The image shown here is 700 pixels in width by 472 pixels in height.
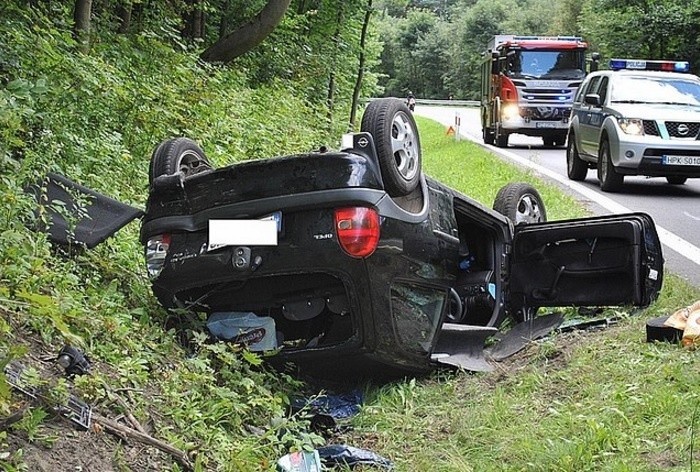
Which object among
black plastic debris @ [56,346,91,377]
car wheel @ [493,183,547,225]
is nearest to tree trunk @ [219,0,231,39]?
car wheel @ [493,183,547,225]

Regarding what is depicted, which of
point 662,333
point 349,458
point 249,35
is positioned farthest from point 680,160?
point 349,458

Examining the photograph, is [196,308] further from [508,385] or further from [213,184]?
[508,385]

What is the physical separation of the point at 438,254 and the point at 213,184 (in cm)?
126

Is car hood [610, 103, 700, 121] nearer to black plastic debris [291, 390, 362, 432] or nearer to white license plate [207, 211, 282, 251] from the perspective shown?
black plastic debris [291, 390, 362, 432]

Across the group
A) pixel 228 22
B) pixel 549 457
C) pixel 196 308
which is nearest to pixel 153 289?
pixel 196 308

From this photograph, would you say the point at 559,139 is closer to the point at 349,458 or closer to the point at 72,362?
the point at 349,458

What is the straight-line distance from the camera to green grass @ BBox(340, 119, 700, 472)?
3.77m

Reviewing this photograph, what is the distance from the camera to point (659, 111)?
13594 millimetres

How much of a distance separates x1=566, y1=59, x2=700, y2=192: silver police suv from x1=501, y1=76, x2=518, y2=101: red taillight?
8059 millimetres

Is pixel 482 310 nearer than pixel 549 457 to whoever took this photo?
No

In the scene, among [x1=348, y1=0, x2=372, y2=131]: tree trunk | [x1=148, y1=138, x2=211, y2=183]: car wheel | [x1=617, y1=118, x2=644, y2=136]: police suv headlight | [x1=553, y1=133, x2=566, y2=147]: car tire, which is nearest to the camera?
[x1=148, y1=138, x2=211, y2=183]: car wheel

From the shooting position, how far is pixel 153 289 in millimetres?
4902

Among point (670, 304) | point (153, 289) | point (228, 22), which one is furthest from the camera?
point (228, 22)

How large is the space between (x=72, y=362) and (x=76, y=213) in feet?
5.79
